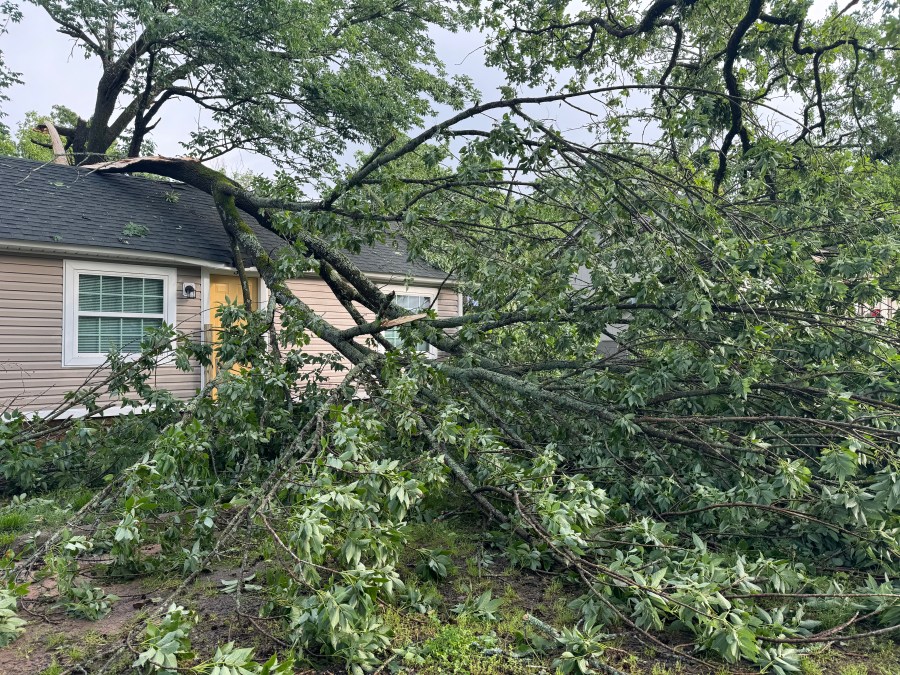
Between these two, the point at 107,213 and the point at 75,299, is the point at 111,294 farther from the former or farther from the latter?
the point at 107,213

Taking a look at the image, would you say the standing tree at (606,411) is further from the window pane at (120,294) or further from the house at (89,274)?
the window pane at (120,294)

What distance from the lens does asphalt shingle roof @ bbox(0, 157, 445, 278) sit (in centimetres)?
792

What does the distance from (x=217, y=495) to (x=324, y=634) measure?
1.93 meters

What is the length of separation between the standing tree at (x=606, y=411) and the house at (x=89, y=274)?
2130mm

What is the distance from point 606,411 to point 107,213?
8521 mm

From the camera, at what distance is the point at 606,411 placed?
12.4 feet

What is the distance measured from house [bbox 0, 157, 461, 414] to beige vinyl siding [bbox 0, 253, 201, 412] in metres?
0.01

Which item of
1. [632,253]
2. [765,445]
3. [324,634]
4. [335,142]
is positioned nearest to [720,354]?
[765,445]

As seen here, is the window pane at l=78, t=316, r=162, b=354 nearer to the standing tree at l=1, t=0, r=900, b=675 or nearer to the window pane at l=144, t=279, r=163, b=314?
the window pane at l=144, t=279, r=163, b=314

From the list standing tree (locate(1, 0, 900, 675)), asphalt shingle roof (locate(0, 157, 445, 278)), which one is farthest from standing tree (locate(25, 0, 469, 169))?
standing tree (locate(1, 0, 900, 675))

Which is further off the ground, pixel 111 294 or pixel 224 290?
pixel 224 290

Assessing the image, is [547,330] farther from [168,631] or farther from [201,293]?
[201,293]

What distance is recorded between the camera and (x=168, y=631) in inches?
85.8

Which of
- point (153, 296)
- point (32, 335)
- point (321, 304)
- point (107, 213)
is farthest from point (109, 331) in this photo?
point (321, 304)
